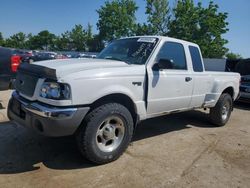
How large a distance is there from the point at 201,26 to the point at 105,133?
128 feet

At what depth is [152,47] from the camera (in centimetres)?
471

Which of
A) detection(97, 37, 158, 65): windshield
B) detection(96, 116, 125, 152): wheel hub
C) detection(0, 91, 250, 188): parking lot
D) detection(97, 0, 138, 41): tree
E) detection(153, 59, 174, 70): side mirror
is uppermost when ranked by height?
detection(97, 0, 138, 41): tree

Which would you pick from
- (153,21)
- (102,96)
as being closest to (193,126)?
(102,96)

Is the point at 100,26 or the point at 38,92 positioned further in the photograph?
the point at 100,26

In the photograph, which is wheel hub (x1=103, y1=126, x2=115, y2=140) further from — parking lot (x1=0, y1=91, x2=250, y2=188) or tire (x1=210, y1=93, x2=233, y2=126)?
tire (x1=210, y1=93, x2=233, y2=126)

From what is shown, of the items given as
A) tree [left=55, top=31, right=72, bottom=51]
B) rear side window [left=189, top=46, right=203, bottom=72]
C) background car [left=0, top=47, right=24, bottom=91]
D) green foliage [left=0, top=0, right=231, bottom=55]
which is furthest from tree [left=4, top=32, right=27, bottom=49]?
rear side window [left=189, top=46, right=203, bottom=72]

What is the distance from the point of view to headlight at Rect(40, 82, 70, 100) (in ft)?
11.3

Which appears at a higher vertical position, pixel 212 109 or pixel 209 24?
pixel 209 24

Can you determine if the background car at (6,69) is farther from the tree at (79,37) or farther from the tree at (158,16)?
the tree at (79,37)

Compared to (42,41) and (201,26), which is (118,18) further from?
(42,41)

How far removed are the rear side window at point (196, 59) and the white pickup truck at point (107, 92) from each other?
4 cm

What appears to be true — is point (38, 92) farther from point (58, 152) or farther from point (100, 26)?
point (100, 26)

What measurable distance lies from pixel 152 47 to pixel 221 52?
39.4 metres

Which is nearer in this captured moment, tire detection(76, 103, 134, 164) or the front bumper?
the front bumper
